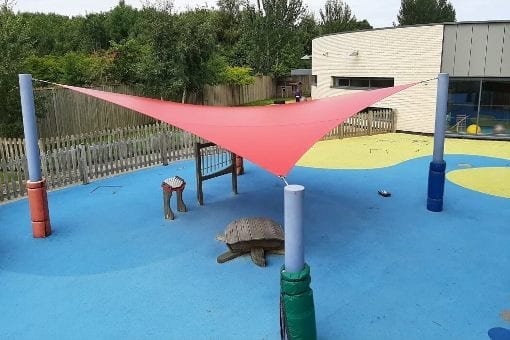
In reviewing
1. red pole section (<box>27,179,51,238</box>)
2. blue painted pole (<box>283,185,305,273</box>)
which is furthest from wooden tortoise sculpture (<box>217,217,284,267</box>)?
red pole section (<box>27,179,51,238</box>)

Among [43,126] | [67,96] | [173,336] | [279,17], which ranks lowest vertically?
[173,336]

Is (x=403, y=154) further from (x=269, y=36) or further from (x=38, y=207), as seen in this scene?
(x=269, y=36)

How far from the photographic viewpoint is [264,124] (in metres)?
7.66

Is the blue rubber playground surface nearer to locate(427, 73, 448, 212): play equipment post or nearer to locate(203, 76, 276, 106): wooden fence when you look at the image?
locate(427, 73, 448, 212): play equipment post

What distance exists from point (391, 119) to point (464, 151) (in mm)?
4779

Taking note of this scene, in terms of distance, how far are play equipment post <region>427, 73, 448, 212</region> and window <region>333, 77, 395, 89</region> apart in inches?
474

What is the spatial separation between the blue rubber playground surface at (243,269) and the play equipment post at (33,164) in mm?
340

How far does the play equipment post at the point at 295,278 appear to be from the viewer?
454cm

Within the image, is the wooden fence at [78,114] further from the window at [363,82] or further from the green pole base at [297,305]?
the green pole base at [297,305]

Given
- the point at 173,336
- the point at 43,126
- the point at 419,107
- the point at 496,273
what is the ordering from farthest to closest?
the point at 419,107, the point at 43,126, the point at 496,273, the point at 173,336

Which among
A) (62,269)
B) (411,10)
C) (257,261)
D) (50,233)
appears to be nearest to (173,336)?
(257,261)

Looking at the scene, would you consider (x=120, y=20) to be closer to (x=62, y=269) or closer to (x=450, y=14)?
(x=62, y=269)

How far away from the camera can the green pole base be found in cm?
471

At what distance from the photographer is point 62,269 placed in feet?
24.3
